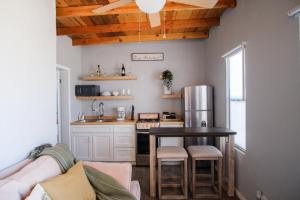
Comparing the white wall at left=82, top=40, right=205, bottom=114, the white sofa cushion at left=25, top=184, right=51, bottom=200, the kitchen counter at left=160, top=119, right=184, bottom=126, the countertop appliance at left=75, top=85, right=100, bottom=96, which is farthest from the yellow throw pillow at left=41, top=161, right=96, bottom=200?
the white wall at left=82, top=40, right=205, bottom=114

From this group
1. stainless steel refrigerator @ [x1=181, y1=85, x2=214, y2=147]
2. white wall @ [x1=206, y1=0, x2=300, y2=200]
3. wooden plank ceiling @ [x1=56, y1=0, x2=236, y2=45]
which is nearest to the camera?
white wall @ [x1=206, y1=0, x2=300, y2=200]

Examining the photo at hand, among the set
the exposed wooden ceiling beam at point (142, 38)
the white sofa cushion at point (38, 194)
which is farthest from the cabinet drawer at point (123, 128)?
the white sofa cushion at point (38, 194)

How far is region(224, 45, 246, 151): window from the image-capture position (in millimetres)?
2607

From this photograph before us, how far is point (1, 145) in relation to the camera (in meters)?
1.59

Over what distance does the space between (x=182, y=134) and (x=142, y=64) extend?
99.6 inches

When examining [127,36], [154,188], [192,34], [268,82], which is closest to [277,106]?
[268,82]

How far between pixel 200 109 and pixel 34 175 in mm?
2987

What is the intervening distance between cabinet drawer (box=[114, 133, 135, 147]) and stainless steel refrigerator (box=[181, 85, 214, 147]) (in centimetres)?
113

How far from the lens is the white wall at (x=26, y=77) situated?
1.63 metres

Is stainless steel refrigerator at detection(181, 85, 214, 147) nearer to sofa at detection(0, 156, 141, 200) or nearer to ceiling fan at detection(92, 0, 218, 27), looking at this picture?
ceiling fan at detection(92, 0, 218, 27)

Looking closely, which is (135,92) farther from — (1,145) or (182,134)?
(1,145)

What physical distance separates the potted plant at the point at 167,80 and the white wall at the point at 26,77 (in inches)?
99.1

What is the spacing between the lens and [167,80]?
4.45 m

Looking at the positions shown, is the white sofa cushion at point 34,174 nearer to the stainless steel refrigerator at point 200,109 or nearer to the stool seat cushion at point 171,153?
the stool seat cushion at point 171,153
